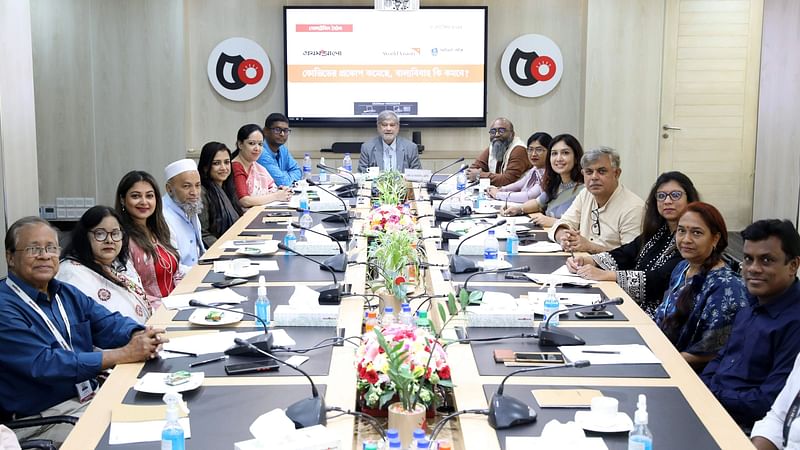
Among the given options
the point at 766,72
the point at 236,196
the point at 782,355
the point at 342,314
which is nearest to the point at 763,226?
the point at 782,355

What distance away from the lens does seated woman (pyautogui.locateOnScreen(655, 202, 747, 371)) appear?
10.6 ft

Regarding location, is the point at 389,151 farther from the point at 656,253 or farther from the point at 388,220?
the point at 656,253

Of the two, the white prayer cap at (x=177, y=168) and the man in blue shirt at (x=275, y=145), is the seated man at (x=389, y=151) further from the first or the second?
the white prayer cap at (x=177, y=168)

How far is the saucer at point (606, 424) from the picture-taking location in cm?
225

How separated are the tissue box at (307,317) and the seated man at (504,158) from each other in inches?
190

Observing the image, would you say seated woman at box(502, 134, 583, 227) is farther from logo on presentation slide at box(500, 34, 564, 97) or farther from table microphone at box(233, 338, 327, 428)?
table microphone at box(233, 338, 327, 428)

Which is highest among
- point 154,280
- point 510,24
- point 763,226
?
point 510,24

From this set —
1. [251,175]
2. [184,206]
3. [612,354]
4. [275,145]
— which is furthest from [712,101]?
[612,354]

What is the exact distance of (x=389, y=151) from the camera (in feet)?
27.6

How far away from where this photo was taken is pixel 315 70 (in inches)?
360

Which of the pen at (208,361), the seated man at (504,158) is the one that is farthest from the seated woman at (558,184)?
the pen at (208,361)

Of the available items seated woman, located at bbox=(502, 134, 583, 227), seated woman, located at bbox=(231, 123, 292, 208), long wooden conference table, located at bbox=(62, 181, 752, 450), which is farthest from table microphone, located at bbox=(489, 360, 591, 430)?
seated woman, located at bbox=(231, 123, 292, 208)

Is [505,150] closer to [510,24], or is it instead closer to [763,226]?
[510,24]

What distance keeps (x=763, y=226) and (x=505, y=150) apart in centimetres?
517
